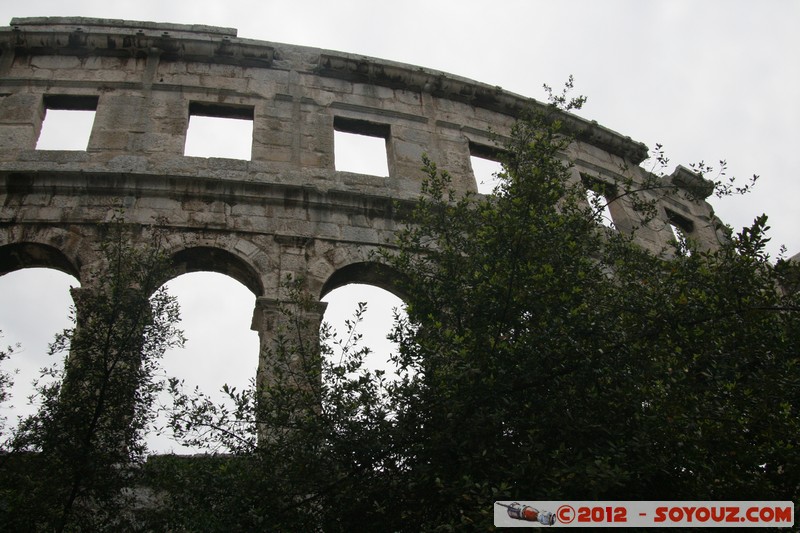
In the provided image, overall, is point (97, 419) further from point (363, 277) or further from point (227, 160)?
point (227, 160)

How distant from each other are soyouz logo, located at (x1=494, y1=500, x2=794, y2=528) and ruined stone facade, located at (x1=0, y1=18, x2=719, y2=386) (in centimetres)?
488

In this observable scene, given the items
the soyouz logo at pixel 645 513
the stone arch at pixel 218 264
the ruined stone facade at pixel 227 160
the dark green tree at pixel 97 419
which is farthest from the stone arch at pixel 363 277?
the soyouz logo at pixel 645 513

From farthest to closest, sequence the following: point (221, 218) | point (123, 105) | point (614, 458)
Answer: point (123, 105) < point (221, 218) < point (614, 458)

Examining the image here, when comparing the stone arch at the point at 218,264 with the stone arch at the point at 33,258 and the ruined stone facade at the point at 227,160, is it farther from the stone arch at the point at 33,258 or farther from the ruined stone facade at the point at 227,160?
the stone arch at the point at 33,258

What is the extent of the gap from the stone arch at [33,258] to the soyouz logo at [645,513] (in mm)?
7787

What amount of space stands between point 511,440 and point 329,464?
4.57 ft

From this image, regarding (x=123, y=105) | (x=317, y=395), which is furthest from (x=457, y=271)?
(x=123, y=105)

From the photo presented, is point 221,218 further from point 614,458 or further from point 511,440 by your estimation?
point 614,458

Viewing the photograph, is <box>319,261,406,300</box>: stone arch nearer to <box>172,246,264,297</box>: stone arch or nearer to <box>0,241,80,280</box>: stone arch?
<box>172,246,264,297</box>: stone arch

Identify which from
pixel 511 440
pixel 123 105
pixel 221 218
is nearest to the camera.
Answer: pixel 511 440

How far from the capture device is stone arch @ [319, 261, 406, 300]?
10.2m

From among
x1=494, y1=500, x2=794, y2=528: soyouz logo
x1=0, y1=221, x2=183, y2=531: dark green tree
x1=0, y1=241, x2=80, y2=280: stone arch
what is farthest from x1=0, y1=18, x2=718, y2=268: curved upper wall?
x1=494, y1=500, x2=794, y2=528: soyouz logo

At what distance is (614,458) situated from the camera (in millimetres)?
4531

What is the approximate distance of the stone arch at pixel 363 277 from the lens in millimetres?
10211
